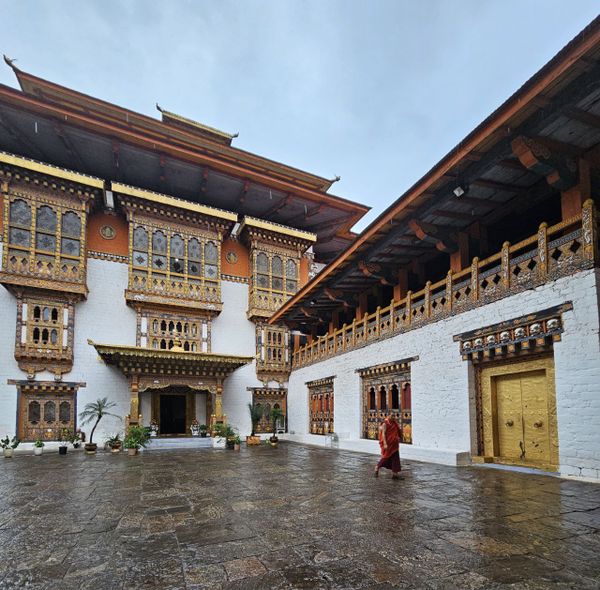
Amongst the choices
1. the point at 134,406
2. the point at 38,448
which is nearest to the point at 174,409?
the point at 134,406

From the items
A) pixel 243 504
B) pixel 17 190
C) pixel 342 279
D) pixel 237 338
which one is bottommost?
pixel 243 504

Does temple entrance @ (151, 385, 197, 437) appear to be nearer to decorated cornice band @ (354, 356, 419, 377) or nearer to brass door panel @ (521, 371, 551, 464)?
decorated cornice band @ (354, 356, 419, 377)

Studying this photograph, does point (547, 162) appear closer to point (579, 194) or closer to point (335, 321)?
point (579, 194)

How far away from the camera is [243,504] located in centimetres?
593

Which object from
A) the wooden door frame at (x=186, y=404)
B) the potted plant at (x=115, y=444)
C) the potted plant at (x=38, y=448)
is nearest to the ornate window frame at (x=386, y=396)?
the potted plant at (x=115, y=444)

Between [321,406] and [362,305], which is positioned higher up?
[362,305]

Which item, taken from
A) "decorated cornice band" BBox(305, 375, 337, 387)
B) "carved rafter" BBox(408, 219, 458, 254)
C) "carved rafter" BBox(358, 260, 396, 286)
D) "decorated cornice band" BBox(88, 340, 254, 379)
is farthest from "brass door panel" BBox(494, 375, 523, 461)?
"decorated cornice band" BBox(88, 340, 254, 379)

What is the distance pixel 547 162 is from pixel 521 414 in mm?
4618

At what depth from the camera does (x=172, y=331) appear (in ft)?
61.5

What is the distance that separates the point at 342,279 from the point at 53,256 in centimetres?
1082

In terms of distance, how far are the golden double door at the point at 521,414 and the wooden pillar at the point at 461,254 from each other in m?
2.57

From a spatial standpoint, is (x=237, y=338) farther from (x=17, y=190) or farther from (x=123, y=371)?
(x=17, y=190)

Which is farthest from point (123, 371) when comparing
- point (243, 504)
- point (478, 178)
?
point (478, 178)

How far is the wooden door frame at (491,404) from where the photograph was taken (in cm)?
779
